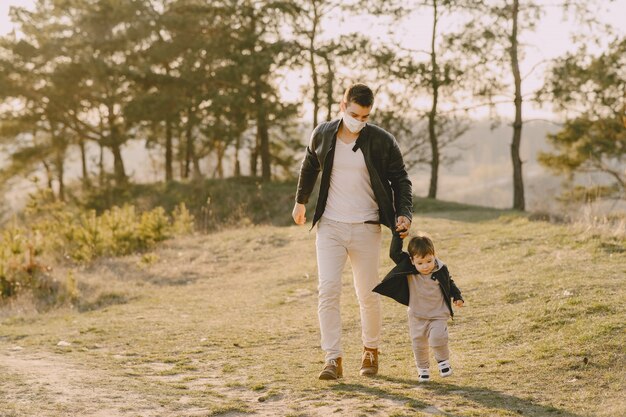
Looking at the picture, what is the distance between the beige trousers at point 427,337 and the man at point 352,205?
426 millimetres

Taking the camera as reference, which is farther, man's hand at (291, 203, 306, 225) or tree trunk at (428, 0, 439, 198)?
tree trunk at (428, 0, 439, 198)

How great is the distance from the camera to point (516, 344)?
21.6ft

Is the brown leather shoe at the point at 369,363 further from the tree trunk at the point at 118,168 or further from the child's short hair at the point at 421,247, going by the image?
the tree trunk at the point at 118,168

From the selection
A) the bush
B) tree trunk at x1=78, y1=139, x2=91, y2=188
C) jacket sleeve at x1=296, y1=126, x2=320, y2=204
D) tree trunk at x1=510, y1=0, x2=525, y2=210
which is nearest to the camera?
jacket sleeve at x1=296, y1=126, x2=320, y2=204

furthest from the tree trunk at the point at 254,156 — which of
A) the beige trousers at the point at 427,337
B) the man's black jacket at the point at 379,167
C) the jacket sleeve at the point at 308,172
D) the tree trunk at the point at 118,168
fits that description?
the beige trousers at the point at 427,337

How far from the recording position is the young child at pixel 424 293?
530 cm

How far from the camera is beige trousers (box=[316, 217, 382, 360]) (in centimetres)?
555

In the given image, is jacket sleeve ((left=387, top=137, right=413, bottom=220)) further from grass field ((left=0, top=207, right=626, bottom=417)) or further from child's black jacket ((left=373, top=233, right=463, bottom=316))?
grass field ((left=0, top=207, right=626, bottom=417))

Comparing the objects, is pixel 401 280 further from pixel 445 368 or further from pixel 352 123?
pixel 352 123

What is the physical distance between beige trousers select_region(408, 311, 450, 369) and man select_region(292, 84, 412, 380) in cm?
43

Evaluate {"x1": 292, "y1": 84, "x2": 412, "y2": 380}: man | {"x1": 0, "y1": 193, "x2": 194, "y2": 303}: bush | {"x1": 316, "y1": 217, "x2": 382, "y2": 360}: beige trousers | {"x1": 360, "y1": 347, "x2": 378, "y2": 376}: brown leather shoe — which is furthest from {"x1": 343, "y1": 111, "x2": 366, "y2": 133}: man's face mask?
{"x1": 0, "y1": 193, "x2": 194, "y2": 303}: bush

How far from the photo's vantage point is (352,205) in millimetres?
5562

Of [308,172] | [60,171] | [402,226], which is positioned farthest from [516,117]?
[60,171]

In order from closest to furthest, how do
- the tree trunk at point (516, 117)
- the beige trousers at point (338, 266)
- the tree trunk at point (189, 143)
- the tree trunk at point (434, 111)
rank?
the beige trousers at point (338, 266), the tree trunk at point (516, 117), the tree trunk at point (434, 111), the tree trunk at point (189, 143)
